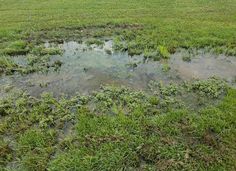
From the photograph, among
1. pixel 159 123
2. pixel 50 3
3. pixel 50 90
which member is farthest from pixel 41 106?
pixel 50 3

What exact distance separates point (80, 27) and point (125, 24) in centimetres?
217

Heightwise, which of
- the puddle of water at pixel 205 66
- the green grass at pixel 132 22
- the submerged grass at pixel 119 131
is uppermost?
the green grass at pixel 132 22

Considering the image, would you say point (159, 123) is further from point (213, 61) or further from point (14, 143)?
point (213, 61)

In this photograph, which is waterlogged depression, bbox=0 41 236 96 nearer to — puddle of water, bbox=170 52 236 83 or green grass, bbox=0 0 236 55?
puddle of water, bbox=170 52 236 83

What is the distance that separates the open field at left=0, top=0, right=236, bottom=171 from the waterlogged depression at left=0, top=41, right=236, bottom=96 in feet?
0.11

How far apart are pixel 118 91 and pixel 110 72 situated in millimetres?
1540

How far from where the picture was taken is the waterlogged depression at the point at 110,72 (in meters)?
10.4

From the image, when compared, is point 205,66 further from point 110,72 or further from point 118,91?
point 118,91

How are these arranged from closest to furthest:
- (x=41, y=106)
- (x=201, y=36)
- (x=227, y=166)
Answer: (x=227, y=166), (x=41, y=106), (x=201, y=36)

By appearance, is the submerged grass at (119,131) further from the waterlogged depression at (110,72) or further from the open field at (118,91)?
the waterlogged depression at (110,72)

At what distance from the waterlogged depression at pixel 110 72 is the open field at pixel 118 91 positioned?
0.03 m

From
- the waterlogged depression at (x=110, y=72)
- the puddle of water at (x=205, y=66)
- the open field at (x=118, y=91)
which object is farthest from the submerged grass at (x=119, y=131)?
the puddle of water at (x=205, y=66)

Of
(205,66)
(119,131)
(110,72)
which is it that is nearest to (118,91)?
(110,72)

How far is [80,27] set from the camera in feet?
50.3
